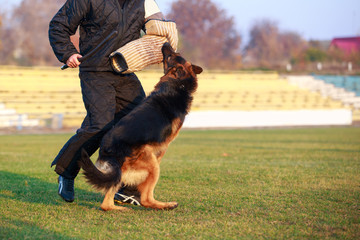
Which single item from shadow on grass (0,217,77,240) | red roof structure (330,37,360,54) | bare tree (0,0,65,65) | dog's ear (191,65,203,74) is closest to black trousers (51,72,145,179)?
dog's ear (191,65,203,74)

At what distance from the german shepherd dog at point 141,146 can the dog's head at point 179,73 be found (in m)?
0.01

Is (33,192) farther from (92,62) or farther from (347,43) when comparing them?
(347,43)

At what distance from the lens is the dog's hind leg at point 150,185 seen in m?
3.87

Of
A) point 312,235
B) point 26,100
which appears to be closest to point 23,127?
point 26,100

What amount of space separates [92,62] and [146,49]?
1.77 ft

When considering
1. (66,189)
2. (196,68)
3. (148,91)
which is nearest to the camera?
(66,189)

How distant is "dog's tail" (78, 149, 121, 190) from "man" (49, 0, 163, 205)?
0.51 meters

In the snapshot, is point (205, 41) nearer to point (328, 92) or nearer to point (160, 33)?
point (328, 92)

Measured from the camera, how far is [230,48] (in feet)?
166

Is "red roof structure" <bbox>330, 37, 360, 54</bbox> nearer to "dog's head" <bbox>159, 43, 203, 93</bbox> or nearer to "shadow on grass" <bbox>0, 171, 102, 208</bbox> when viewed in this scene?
"shadow on grass" <bbox>0, 171, 102, 208</bbox>

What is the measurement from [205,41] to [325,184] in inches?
1670

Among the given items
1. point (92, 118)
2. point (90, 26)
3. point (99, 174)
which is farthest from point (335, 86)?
point (99, 174)

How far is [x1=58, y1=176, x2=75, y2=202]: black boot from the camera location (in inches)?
163

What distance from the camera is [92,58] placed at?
Result: 415 cm
